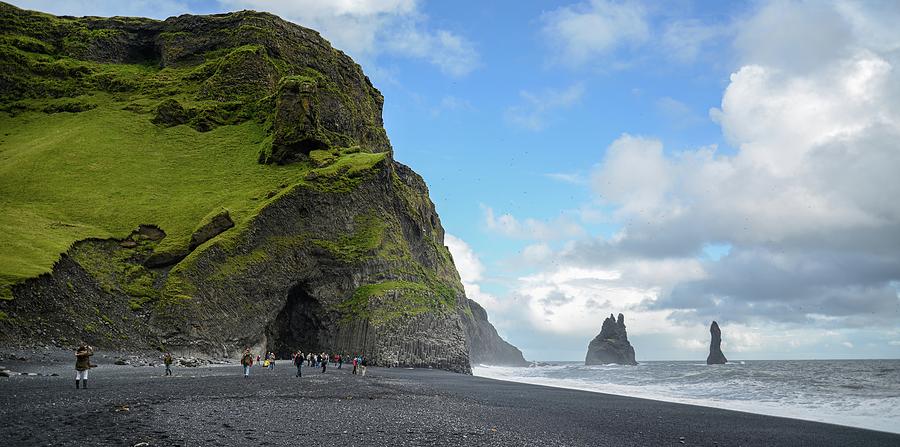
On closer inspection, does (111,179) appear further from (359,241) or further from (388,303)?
(388,303)

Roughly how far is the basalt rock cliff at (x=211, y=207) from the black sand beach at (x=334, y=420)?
27356mm

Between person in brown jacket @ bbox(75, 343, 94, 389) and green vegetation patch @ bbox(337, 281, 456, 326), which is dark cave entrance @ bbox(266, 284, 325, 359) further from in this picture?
person in brown jacket @ bbox(75, 343, 94, 389)

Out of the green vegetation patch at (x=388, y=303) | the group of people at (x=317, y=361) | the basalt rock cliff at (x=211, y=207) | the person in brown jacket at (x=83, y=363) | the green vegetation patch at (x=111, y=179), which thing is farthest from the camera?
the green vegetation patch at (x=388, y=303)

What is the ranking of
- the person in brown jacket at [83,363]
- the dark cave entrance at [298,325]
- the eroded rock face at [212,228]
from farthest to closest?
the dark cave entrance at [298,325]
the eroded rock face at [212,228]
the person in brown jacket at [83,363]

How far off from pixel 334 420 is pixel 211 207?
6983 centimetres

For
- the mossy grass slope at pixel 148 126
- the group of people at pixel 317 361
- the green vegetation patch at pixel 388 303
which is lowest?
the group of people at pixel 317 361

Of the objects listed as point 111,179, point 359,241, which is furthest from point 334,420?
point 111,179

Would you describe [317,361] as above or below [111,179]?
below

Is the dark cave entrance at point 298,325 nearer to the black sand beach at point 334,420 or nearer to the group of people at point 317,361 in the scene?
the group of people at point 317,361

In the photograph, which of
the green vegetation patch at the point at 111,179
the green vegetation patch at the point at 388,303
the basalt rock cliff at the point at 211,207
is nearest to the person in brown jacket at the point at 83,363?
the basalt rock cliff at the point at 211,207

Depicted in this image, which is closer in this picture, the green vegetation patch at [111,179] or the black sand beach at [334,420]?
the black sand beach at [334,420]

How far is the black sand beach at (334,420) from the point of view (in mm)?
15273

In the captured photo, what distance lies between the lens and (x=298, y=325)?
77.5m

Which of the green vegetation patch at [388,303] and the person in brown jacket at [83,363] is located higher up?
the green vegetation patch at [388,303]
